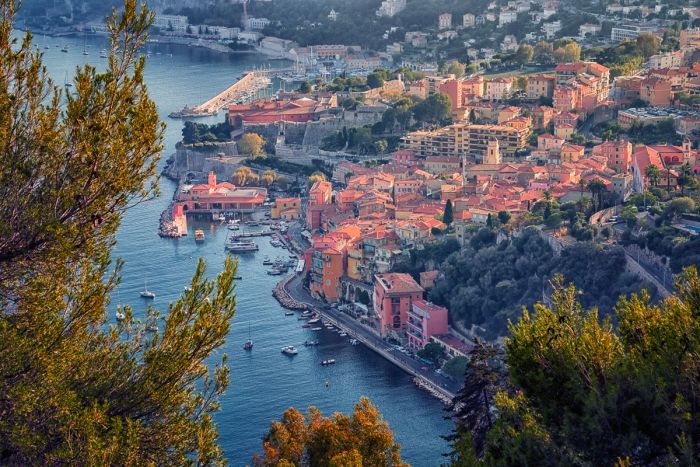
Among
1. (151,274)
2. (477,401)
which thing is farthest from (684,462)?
(151,274)

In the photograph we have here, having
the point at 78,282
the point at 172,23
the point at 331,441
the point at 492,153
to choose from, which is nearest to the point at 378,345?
the point at 492,153

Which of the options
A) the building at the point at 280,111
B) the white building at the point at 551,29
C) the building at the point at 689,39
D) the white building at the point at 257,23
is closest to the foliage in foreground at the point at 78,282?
the building at the point at 280,111

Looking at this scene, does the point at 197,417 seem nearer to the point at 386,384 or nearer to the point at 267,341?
the point at 386,384

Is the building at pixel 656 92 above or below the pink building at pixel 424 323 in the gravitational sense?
above

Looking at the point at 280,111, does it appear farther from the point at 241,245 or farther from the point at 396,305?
the point at 396,305

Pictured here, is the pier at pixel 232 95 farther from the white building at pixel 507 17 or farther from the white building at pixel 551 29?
the white building at pixel 551 29

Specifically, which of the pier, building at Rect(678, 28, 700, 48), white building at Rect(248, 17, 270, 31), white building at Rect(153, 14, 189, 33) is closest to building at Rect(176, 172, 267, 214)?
the pier
